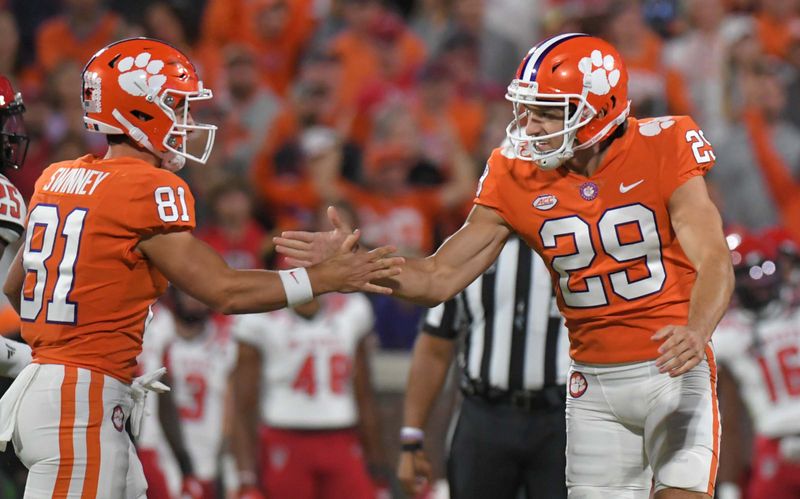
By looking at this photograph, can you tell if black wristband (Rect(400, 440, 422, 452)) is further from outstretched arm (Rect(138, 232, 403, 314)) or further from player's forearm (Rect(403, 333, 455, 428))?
outstretched arm (Rect(138, 232, 403, 314))

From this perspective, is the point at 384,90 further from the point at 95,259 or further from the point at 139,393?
the point at 95,259

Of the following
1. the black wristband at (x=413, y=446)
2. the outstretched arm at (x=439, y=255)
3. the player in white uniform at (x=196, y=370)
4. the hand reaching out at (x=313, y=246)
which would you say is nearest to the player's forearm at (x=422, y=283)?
the outstretched arm at (x=439, y=255)

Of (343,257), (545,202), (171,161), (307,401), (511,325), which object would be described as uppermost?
(171,161)

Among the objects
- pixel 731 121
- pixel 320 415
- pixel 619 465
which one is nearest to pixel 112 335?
pixel 619 465

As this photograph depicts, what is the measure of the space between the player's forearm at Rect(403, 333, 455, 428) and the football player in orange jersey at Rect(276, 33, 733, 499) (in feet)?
3.64

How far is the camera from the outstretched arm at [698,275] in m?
3.79

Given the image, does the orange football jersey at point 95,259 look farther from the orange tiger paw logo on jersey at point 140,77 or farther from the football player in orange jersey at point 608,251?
the football player in orange jersey at point 608,251

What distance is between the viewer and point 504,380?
5.27 metres

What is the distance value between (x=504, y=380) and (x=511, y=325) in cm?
23

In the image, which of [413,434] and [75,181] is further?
[413,434]

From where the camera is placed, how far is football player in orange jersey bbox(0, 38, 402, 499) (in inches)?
157

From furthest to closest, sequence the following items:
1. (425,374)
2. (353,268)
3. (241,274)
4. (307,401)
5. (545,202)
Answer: (307,401) < (425,374) < (545,202) < (353,268) < (241,274)

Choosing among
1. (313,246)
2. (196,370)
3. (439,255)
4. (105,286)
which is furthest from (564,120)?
(196,370)

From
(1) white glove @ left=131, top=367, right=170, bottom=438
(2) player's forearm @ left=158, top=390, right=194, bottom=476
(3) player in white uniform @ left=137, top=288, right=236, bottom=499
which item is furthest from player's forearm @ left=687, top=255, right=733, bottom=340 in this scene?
(3) player in white uniform @ left=137, top=288, right=236, bottom=499
